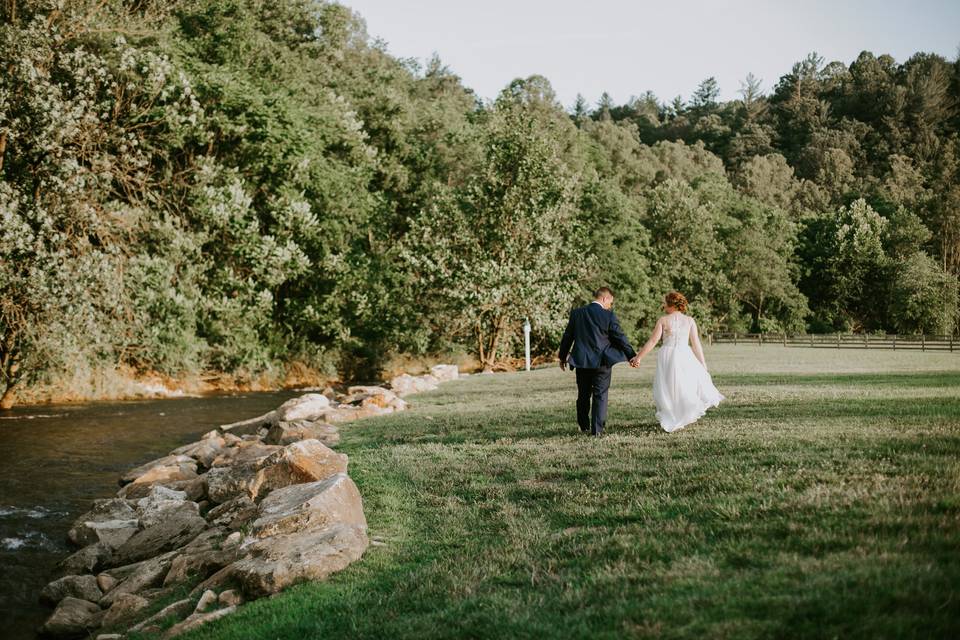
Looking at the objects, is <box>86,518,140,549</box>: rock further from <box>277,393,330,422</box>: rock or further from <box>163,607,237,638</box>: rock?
<box>277,393,330,422</box>: rock

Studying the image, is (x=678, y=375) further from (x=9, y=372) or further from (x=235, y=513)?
(x=9, y=372)

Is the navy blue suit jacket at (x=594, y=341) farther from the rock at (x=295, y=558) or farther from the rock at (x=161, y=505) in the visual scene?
the rock at (x=161, y=505)

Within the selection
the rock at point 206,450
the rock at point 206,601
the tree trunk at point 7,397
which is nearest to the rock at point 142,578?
the rock at point 206,601

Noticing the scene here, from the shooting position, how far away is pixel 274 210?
34.7 m

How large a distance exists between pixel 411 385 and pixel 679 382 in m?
15.9

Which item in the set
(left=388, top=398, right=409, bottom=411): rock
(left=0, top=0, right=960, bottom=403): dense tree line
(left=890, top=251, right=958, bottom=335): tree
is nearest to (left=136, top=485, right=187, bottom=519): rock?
(left=388, top=398, right=409, bottom=411): rock

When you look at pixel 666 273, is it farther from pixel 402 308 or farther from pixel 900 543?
pixel 900 543

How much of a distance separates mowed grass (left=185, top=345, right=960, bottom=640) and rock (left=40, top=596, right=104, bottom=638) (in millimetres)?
2851

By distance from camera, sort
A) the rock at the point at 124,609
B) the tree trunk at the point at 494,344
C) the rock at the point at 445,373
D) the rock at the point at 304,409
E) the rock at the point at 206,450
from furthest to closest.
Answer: the tree trunk at the point at 494,344
the rock at the point at 445,373
the rock at the point at 304,409
the rock at the point at 206,450
the rock at the point at 124,609

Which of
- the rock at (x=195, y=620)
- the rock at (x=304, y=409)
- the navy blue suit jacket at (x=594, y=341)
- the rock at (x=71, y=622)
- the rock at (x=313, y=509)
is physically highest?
the navy blue suit jacket at (x=594, y=341)

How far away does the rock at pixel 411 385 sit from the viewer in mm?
25391

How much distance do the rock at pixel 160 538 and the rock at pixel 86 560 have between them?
13 centimetres

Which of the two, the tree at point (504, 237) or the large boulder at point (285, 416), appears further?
the tree at point (504, 237)

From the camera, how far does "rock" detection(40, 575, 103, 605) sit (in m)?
8.84
